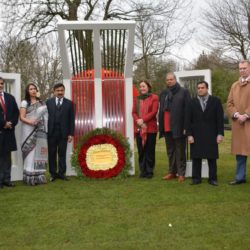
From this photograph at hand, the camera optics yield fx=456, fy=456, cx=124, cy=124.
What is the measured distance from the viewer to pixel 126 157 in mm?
8367

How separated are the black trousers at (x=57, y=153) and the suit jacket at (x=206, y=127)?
2.26 meters

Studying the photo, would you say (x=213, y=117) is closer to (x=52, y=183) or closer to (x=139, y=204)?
(x=139, y=204)

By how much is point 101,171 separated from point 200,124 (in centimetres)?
204

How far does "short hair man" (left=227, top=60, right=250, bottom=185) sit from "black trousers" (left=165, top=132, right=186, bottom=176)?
2.85ft

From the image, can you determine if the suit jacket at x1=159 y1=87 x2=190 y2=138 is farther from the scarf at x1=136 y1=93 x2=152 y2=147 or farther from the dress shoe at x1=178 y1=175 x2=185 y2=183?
the dress shoe at x1=178 y1=175 x2=185 y2=183

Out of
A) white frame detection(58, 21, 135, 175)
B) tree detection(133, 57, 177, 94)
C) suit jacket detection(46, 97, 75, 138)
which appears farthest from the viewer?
tree detection(133, 57, 177, 94)

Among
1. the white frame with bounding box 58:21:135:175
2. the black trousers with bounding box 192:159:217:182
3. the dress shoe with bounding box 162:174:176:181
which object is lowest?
the dress shoe with bounding box 162:174:176:181

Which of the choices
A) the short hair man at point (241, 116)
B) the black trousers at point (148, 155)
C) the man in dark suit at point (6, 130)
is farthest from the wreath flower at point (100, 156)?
the short hair man at point (241, 116)

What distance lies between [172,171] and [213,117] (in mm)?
1357

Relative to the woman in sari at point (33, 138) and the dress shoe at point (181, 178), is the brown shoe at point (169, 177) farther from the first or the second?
the woman in sari at point (33, 138)

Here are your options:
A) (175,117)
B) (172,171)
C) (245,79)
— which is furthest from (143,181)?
(245,79)

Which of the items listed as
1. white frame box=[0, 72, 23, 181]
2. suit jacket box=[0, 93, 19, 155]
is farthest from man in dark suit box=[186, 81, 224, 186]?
white frame box=[0, 72, 23, 181]

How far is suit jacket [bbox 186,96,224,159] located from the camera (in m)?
7.32

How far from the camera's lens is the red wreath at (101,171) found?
8234 mm
